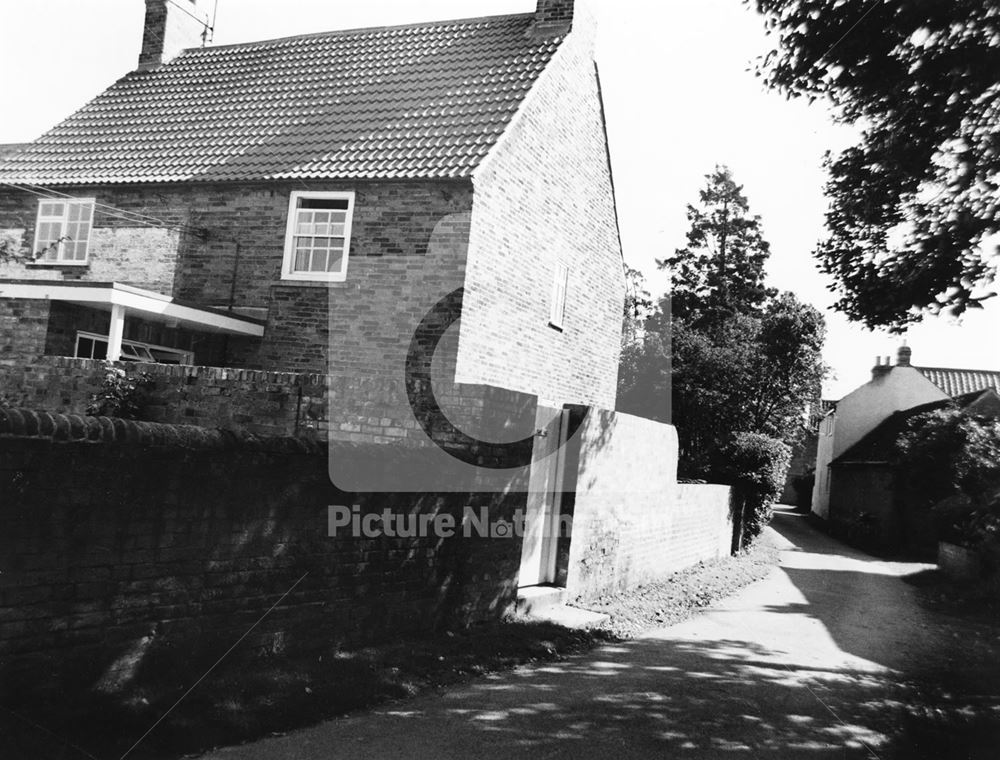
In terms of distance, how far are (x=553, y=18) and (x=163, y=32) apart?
10.1 m

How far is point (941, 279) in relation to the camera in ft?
31.5

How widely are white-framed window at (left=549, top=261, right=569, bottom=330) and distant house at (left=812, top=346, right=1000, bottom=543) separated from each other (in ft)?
68.5

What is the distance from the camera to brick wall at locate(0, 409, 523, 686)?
4500 mm

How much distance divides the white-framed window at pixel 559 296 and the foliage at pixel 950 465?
12.6 metres

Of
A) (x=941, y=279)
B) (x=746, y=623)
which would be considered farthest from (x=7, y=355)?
(x=941, y=279)

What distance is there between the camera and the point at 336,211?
14.1m

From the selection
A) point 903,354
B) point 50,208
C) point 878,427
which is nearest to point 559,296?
point 50,208

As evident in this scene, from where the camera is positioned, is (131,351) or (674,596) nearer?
(674,596)

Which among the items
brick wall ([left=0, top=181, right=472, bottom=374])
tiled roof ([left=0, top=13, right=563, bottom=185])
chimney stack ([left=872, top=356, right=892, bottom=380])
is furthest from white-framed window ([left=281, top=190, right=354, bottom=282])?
chimney stack ([left=872, top=356, right=892, bottom=380])

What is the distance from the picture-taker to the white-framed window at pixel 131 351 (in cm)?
1364

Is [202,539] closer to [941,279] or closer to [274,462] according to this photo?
[274,462]

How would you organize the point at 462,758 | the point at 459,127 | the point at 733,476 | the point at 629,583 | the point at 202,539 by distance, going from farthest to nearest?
the point at 733,476
the point at 459,127
the point at 629,583
the point at 202,539
the point at 462,758

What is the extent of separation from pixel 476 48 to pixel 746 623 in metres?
12.4

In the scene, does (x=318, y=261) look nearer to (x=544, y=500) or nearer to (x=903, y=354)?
(x=544, y=500)
